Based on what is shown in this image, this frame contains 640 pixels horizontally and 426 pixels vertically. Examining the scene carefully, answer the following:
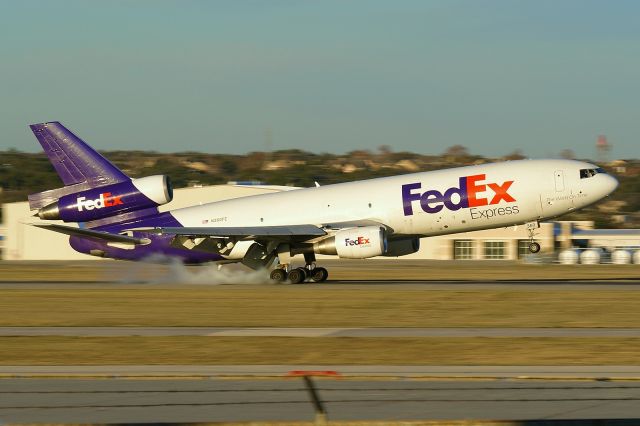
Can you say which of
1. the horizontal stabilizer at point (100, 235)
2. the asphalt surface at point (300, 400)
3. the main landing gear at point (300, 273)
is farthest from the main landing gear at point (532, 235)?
the asphalt surface at point (300, 400)

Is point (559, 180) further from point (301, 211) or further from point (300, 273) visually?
point (300, 273)

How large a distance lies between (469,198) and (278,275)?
10.3 metres


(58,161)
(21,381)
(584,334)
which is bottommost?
(584,334)

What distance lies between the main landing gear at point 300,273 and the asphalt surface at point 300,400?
1158 inches

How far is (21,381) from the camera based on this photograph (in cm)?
1866

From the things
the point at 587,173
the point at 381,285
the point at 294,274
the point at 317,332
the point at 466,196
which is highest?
the point at 587,173

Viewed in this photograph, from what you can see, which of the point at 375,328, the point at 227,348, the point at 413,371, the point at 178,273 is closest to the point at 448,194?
the point at 178,273

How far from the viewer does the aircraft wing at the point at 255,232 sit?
46.9 metres

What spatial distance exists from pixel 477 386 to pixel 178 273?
115 ft

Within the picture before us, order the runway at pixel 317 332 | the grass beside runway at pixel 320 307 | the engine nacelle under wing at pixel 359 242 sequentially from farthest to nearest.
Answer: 1. the engine nacelle under wing at pixel 359 242
2. the grass beside runway at pixel 320 307
3. the runway at pixel 317 332

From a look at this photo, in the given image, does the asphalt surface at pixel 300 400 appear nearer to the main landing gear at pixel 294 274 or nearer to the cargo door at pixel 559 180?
the cargo door at pixel 559 180

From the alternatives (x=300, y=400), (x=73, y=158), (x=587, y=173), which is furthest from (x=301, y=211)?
(x=300, y=400)

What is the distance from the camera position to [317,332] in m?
27.3

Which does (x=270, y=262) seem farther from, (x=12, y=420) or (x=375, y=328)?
(x=12, y=420)
